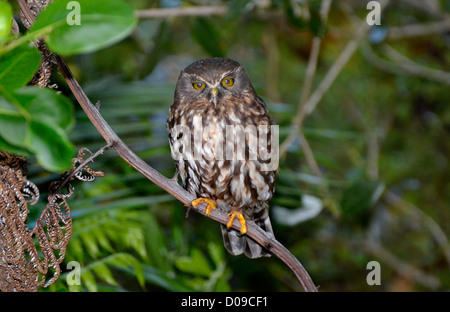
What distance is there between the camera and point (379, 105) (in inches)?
204

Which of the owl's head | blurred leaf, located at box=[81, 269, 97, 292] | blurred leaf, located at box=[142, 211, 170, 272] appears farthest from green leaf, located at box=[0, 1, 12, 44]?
blurred leaf, located at box=[142, 211, 170, 272]

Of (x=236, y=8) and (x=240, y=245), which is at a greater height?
(x=236, y=8)

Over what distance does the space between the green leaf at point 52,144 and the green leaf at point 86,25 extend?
5.3 inches

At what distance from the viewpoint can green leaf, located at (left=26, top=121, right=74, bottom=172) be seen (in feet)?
2.69

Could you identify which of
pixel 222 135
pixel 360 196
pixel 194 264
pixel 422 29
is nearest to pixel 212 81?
pixel 222 135

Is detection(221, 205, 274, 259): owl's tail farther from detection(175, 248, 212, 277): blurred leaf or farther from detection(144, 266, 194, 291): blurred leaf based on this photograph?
detection(144, 266, 194, 291): blurred leaf

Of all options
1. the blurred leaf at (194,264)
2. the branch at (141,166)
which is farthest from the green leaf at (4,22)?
the blurred leaf at (194,264)

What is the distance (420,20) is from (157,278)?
4319 mm

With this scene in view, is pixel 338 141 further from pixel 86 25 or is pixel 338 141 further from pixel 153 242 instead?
pixel 86 25

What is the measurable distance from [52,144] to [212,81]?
5.15ft

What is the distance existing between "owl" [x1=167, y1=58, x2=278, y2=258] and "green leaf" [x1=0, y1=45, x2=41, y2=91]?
142 cm

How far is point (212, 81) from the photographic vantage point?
7.71 ft

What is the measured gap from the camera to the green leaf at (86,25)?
84cm
